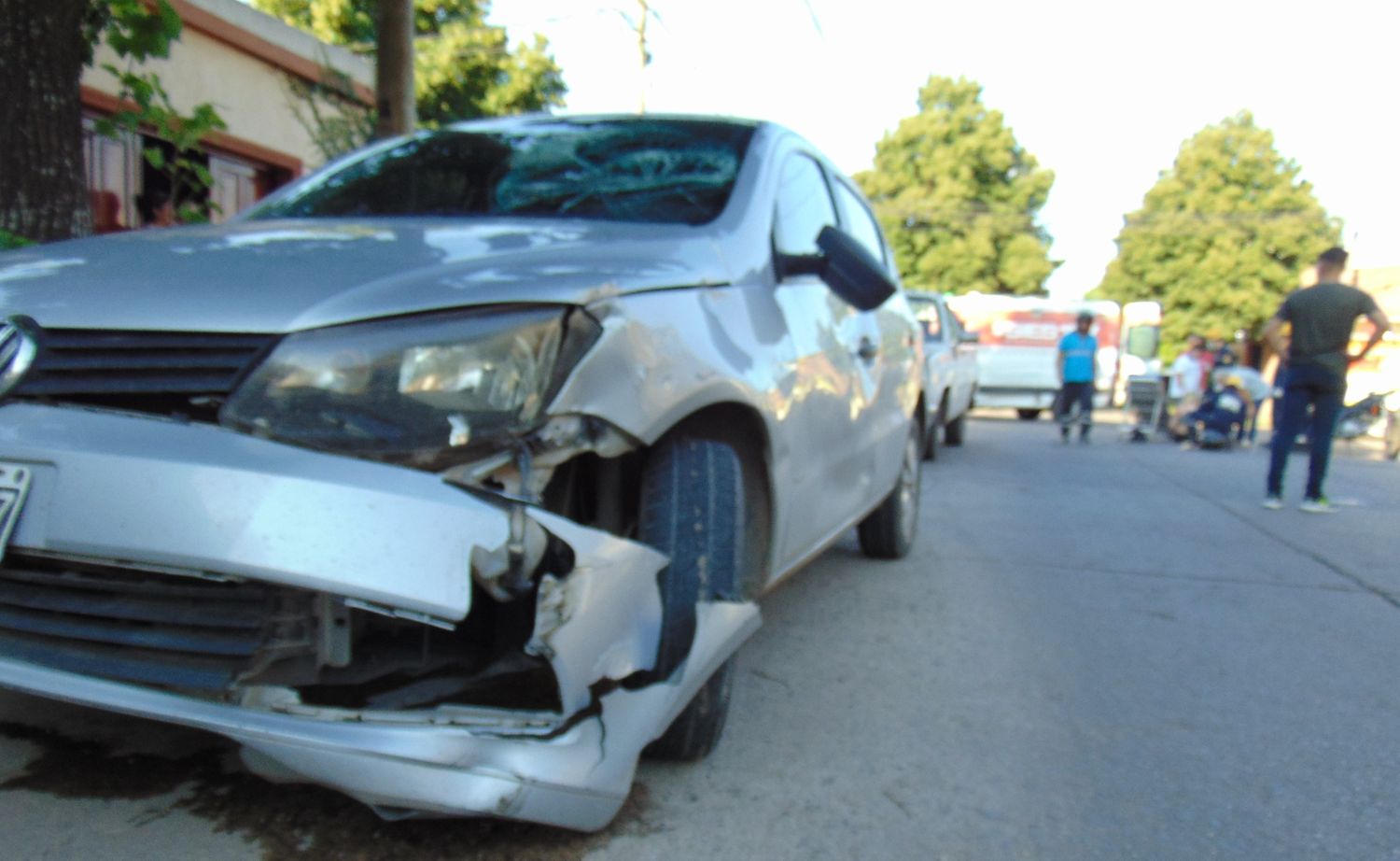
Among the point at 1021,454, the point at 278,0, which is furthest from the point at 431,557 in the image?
the point at 278,0

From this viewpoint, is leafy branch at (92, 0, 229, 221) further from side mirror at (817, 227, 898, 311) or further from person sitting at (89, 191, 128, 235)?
person sitting at (89, 191, 128, 235)

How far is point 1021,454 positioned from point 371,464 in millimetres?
11443

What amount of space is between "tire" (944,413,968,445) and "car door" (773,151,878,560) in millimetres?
9126

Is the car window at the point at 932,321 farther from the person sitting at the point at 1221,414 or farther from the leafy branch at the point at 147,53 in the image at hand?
the leafy branch at the point at 147,53

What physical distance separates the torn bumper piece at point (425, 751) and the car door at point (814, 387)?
1.09 metres

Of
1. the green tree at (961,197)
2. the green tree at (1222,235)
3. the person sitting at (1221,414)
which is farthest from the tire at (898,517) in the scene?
the green tree at (1222,235)

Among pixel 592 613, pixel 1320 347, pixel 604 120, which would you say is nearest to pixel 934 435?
pixel 1320 347

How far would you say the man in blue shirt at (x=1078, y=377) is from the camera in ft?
48.4

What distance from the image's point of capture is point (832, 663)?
3.83 m

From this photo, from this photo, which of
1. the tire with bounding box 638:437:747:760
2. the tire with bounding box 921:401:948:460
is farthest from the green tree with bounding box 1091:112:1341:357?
the tire with bounding box 638:437:747:760

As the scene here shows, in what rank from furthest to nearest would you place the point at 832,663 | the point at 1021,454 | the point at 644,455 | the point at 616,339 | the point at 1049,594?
the point at 1021,454, the point at 1049,594, the point at 832,663, the point at 644,455, the point at 616,339

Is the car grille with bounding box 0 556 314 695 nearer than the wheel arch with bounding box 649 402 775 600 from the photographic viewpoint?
Yes

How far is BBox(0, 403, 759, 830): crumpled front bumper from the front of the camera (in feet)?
6.07

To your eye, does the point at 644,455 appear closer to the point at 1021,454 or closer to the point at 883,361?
the point at 883,361
